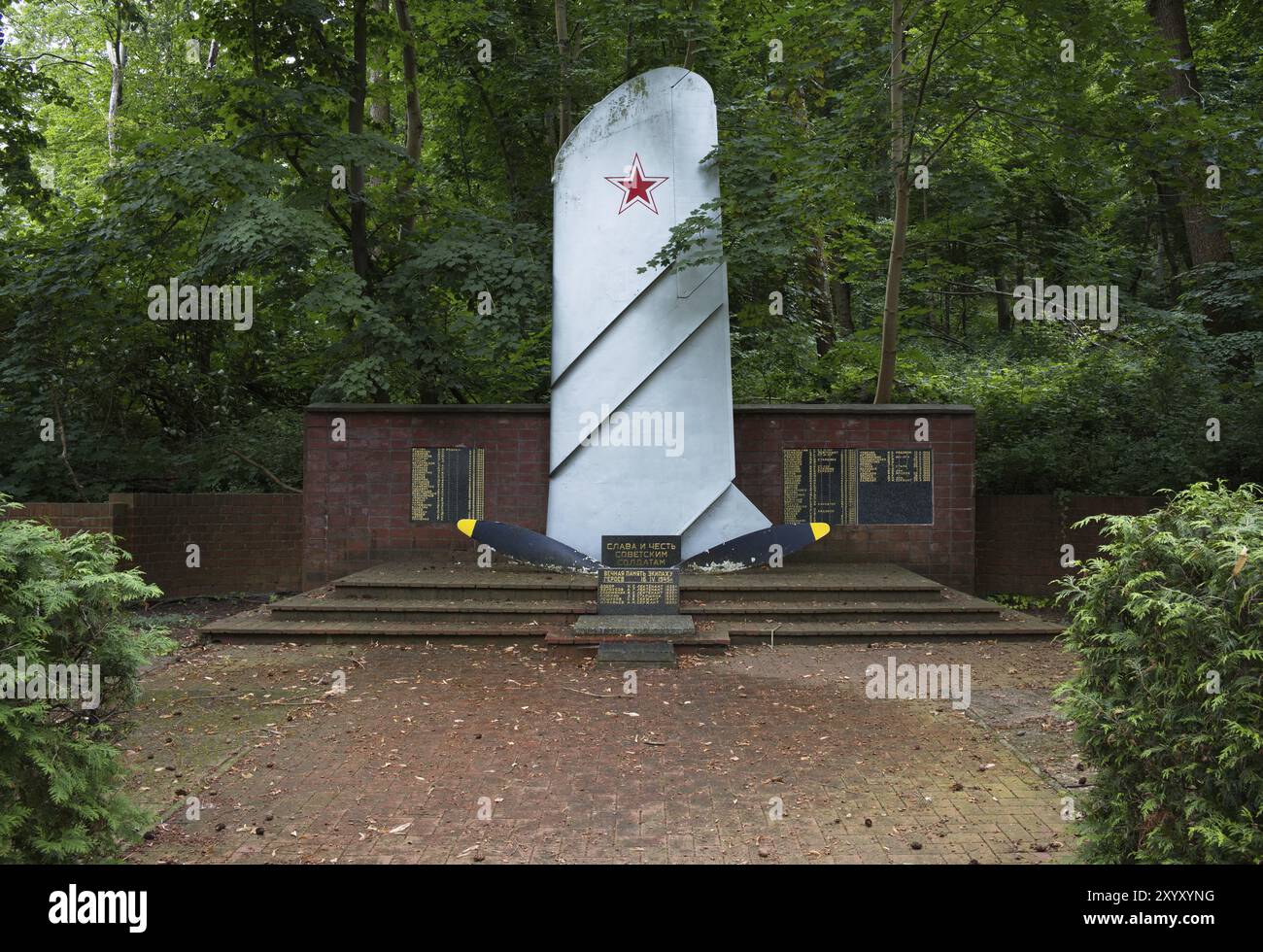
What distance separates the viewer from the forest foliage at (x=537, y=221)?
40.7 ft

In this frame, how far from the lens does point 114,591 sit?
165 inches

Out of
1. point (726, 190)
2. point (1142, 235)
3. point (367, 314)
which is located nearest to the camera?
point (367, 314)

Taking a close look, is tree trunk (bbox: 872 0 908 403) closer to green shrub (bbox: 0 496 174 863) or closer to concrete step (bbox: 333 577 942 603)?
concrete step (bbox: 333 577 942 603)

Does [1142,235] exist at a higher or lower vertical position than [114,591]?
higher

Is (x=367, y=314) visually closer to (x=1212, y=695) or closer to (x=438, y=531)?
(x=438, y=531)

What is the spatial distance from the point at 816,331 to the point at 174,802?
14677mm

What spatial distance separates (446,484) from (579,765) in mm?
7964

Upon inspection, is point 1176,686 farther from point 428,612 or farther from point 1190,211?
point 1190,211

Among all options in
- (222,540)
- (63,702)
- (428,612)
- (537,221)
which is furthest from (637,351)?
(63,702)

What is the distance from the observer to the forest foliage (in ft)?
40.7

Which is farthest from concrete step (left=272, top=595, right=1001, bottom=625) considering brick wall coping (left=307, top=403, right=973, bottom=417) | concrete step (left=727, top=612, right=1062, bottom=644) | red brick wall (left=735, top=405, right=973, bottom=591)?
brick wall coping (left=307, top=403, right=973, bottom=417)

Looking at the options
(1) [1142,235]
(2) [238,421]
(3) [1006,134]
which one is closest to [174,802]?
(2) [238,421]

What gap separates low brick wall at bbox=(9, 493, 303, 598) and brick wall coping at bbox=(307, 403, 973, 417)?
2.12 meters

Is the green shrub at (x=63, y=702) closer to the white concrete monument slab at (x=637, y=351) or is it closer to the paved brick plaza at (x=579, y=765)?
the paved brick plaza at (x=579, y=765)
